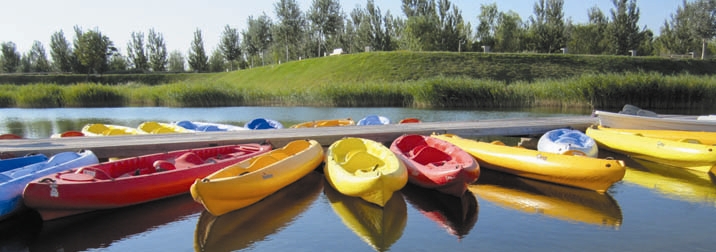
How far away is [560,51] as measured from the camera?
164 feet

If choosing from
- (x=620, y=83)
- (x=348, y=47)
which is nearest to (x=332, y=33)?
(x=348, y=47)

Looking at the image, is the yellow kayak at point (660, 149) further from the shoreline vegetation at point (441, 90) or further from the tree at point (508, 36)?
the tree at point (508, 36)

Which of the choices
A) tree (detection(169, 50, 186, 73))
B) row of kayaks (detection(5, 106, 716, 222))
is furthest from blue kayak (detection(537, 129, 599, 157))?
tree (detection(169, 50, 186, 73))

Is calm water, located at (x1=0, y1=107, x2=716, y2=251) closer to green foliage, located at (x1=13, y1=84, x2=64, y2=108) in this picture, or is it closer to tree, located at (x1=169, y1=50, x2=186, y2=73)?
green foliage, located at (x1=13, y1=84, x2=64, y2=108)

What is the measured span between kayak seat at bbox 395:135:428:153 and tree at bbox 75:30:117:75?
164 ft

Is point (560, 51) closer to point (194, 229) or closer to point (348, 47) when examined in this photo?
point (348, 47)

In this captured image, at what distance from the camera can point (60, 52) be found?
2183 inches

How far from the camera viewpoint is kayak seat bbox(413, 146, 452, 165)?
28.3ft

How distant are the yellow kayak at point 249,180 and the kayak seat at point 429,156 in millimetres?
1765

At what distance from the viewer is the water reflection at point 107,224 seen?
6.09m

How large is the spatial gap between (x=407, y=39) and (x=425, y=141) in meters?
41.4

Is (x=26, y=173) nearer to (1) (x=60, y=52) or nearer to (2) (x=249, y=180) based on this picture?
(2) (x=249, y=180)

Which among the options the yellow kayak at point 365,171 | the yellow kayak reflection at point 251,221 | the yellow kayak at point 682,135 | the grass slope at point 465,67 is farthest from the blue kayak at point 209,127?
the grass slope at point 465,67

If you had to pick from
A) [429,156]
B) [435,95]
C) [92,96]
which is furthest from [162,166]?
[92,96]
